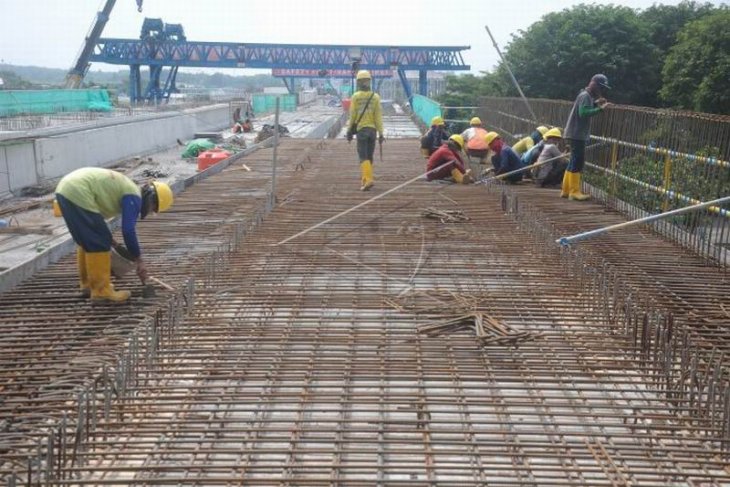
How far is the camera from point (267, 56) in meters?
42.2

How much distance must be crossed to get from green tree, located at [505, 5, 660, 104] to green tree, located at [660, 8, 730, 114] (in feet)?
8.91

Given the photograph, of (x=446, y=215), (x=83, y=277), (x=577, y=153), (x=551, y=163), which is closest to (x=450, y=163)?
(x=551, y=163)

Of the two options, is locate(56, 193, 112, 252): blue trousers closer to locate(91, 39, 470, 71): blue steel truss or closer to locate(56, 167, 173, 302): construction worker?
locate(56, 167, 173, 302): construction worker

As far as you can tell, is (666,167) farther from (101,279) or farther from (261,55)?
(261,55)

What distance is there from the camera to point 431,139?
10820 millimetres

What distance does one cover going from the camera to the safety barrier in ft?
21.5


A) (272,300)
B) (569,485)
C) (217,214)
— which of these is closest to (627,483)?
(569,485)

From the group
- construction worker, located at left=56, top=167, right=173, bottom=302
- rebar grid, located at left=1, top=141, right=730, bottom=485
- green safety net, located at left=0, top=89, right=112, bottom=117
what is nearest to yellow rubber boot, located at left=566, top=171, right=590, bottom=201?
rebar grid, located at left=1, top=141, right=730, bottom=485

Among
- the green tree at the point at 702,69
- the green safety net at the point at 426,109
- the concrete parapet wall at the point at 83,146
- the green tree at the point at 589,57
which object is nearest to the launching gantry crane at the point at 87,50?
the concrete parapet wall at the point at 83,146

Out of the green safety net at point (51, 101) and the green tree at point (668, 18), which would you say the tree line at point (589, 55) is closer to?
the green tree at point (668, 18)

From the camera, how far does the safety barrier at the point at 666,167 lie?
656 centimetres

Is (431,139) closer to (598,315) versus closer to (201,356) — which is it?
(598,315)

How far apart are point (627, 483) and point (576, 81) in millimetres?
24304

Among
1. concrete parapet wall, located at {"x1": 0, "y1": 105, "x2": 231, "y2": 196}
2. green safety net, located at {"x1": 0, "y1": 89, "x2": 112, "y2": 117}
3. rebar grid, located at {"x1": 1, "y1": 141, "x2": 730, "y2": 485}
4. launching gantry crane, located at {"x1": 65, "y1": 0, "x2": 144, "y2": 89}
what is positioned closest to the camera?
rebar grid, located at {"x1": 1, "y1": 141, "x2": 730, "y2": 485}
